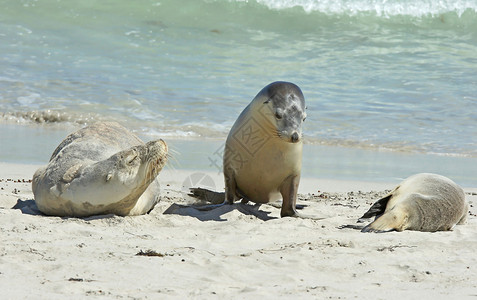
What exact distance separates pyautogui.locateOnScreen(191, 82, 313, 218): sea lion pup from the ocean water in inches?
81.2

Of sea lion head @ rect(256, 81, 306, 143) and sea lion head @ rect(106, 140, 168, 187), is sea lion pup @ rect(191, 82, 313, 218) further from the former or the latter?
sea lion head @ rect(106, 140, 168, 187)

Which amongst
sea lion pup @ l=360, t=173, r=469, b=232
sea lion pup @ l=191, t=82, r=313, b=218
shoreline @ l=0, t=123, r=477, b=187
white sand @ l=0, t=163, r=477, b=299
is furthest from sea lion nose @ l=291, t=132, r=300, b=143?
shoreline @ l=0, t=123, r=477, b=187

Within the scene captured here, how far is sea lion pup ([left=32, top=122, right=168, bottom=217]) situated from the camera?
4.89 meters

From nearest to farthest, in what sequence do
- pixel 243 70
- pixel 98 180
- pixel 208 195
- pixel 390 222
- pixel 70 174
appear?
1. pixel 98 180
2. pixel 70 174
3. pixel 390 222
4. pixel 208 195
5. pixel 243 70

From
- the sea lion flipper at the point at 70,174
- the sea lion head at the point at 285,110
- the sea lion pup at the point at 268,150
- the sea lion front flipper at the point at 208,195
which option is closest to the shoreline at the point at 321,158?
the sea lion front flipper at the point at 208,195

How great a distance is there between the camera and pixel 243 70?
16.5 metres

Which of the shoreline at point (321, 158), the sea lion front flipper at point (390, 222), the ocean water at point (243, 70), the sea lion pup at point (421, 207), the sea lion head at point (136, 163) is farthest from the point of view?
the ocean water at point (243, 70)

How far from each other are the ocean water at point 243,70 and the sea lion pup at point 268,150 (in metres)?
2.06

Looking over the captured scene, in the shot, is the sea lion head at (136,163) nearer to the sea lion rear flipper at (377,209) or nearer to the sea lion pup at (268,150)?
the sea lion pup at (268,150)

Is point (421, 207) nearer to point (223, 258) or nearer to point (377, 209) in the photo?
point (377, 209)

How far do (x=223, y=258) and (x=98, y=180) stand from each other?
1365 millimetres

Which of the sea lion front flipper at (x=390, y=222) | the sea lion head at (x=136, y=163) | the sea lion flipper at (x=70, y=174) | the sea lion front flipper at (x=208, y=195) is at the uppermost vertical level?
the sea lion head at (x=136, y=163)

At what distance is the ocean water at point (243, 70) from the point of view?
11.2m

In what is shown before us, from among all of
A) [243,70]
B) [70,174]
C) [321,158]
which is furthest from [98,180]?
[243,70]
